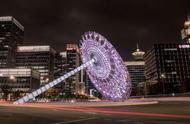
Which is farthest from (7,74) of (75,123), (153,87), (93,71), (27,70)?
(75,123)

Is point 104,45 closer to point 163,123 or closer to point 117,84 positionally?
point 117,84

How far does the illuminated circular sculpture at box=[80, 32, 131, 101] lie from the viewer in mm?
50097

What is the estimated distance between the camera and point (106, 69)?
52594mm

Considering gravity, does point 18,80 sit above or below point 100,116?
above

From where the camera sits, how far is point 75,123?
18.3 m

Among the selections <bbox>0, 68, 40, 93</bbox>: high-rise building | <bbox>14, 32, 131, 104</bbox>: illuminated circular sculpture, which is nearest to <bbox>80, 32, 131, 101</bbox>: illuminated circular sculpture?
Result: <bbox>14, 32, 131, 104</bbox>: illuminated circular sculpture

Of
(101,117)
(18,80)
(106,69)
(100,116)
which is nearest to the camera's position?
(101,117)

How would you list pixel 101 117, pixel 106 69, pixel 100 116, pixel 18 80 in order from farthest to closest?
pixel 18 80 < pixel 106 69 < pixel 100 116 < pixel 101 117

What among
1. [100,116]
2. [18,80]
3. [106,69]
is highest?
[18,80]

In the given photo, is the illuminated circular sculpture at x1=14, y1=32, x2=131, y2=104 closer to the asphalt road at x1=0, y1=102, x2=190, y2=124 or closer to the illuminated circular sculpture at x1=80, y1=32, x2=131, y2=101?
the illuminated circular sculpture at x1=80, y1=32, x2=131, y2=101

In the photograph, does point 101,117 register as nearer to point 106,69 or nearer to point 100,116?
point 100,116

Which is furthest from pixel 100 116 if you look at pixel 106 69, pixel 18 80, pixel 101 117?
pixel 18 80

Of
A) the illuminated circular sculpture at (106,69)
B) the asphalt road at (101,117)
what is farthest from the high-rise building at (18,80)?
the asphalt road at (101,117)

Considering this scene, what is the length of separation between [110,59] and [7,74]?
15765 centimetres
